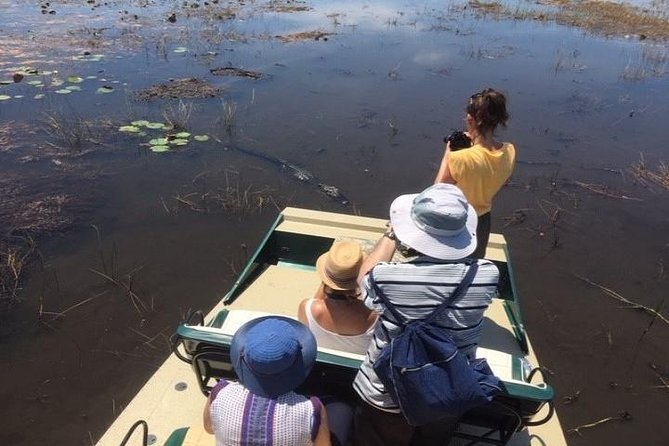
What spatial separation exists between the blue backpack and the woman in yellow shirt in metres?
1.20

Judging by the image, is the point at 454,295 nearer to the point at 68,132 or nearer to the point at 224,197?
the point at 224,197

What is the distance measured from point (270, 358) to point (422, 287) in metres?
0.61

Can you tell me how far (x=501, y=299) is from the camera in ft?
13.1

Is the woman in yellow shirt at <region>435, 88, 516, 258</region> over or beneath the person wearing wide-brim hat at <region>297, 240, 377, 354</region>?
over

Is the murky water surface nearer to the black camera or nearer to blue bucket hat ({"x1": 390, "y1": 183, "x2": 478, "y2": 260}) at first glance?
the black camera

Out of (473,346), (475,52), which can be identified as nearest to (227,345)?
(473,346)

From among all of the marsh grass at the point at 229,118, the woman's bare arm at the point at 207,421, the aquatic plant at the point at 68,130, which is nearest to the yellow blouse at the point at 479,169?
the woman's bare arm at the point at 207,421

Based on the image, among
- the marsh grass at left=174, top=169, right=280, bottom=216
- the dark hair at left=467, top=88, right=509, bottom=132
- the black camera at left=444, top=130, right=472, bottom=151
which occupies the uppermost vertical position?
the dark hair at left=467, top=88, right=509, bottom=132

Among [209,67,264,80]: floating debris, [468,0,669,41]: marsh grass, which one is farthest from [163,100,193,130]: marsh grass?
[468,0,669,41]: marsh grass

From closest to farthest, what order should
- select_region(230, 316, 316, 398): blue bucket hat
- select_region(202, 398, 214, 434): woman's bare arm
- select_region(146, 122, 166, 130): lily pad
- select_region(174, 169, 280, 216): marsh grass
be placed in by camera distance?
select_region(230, 316, 316, 398): blue bucket hat
select_region(202, 398, 214, 434): woman's bare arm
select_region(174, 169, 280, 216): marsh grass
select_region(146, 122, 166, 130): lily pad

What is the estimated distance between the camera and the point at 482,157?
→ 2.99 metres

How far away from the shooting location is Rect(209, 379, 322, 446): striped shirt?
1.89 m

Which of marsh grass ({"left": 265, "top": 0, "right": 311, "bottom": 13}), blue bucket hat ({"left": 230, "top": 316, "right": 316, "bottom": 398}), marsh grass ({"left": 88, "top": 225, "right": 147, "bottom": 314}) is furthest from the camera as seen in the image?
marsh grass ({"left": 265, "top": 0, "right": 311, "bottom": 13})

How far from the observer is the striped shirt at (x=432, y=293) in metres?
1.86
